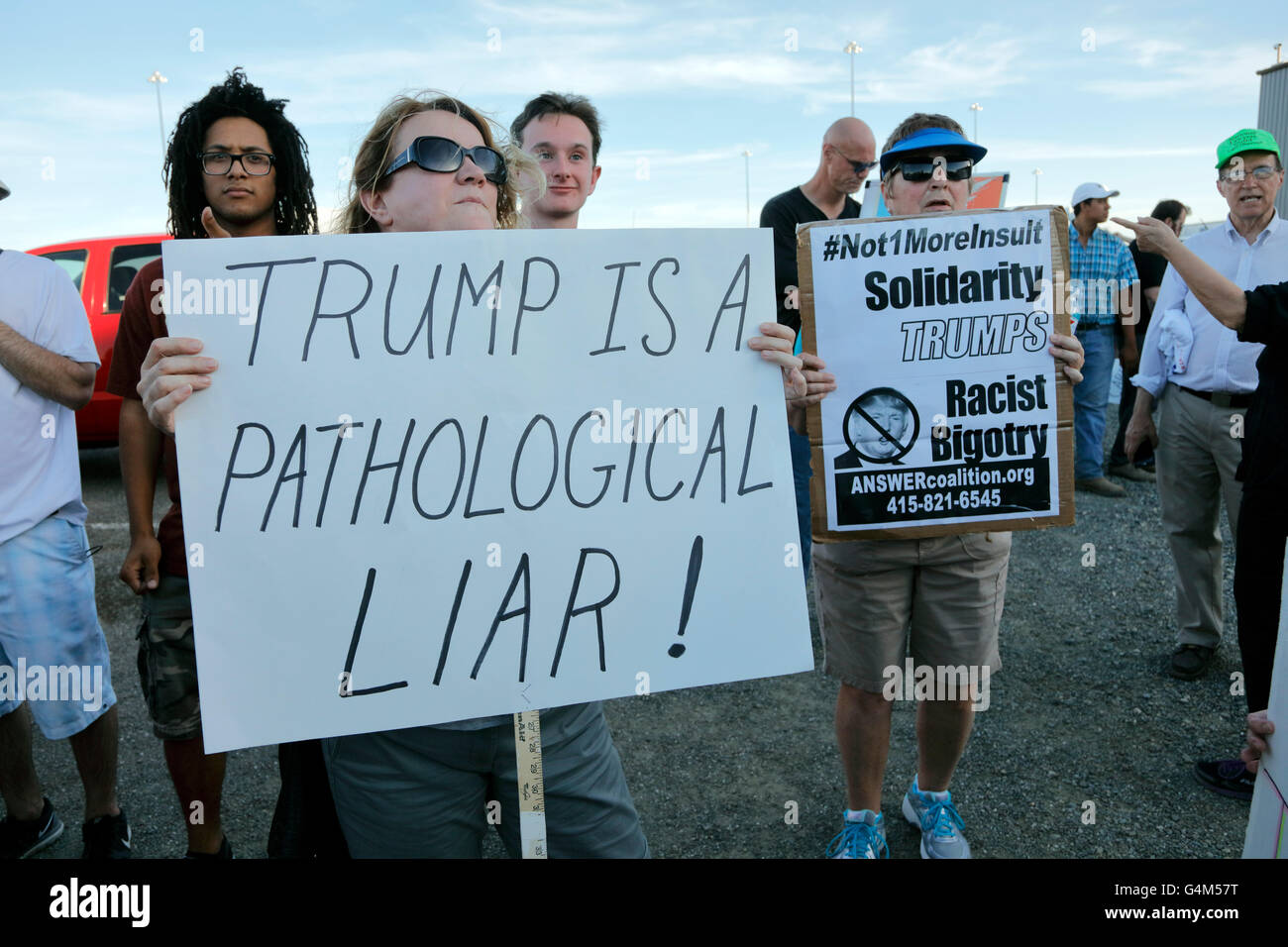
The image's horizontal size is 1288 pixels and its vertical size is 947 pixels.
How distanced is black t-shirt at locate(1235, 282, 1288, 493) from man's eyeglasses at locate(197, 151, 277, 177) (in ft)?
9.53

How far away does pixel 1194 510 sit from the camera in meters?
3.97

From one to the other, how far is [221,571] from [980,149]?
2204 millimetres

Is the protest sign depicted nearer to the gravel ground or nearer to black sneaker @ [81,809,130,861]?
the gravel ground

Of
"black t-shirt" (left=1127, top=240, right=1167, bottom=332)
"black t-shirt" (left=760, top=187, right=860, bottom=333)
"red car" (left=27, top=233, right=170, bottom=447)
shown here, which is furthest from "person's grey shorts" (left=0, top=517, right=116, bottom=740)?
"black t-shirt" (left=1127, top=240, right=1167, bottom=332)

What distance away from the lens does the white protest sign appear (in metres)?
1.47

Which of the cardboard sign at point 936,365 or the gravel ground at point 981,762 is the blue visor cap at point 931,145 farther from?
the gravel ground at point 981,762

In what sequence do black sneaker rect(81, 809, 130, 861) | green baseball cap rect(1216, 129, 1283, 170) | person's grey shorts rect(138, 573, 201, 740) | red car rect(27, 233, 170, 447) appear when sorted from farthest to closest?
red car rect(27, 233, 170, 447), green baseball cap rect(1216, 129, 1283, 170), black sneaker rect(81, 809, 130, 861), person's grey shorts rect(138, 573, 201, 740)

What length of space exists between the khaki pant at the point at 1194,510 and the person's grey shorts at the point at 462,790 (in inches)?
136

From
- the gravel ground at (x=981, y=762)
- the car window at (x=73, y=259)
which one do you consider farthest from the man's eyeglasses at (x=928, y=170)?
the car window at (x=73, y=259)

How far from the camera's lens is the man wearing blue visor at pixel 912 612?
7.98ft

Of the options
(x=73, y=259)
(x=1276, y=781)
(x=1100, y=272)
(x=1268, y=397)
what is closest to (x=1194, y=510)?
(x=1268, y=397)

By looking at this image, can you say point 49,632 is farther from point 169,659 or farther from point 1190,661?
point 1190,661

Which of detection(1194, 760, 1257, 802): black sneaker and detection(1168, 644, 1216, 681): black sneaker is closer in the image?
detection(1194, 760, 1257, 802): black sneaker

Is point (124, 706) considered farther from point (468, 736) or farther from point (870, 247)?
point (870, 247)
